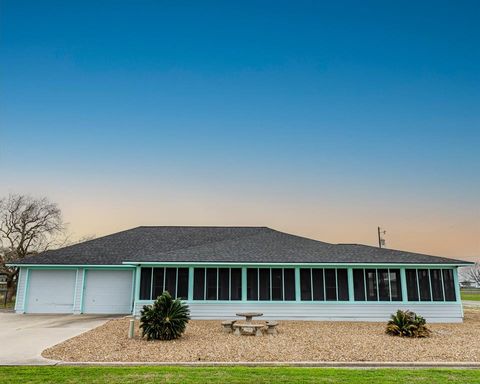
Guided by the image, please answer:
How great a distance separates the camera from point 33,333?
12008 millimetres

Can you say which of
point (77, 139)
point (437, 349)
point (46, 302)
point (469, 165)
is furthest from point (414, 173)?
point (46, 302)

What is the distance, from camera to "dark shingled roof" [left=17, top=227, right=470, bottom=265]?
16.5m

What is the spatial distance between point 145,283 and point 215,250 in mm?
3805

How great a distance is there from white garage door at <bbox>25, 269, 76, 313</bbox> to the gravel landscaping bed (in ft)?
23.0

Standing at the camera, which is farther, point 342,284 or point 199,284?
point 199,284

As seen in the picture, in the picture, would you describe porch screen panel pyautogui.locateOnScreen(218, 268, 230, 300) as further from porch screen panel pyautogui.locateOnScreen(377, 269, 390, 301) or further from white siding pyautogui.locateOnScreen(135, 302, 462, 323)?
porch screen panel pyautogui.locateOnScreen(377, 269, 390, 301)

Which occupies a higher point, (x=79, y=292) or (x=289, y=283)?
(x=289, y=283)

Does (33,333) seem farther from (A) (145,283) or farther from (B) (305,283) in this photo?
(B) (305,283)

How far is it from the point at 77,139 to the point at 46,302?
30.6ft

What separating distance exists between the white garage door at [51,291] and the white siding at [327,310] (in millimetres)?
5389

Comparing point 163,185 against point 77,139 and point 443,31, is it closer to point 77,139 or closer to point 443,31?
point 77,139

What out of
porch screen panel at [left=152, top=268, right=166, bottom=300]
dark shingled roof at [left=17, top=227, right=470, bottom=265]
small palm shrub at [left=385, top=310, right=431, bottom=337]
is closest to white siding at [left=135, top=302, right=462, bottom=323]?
porch screen panel at [left=152, top=268, right=166, bottom=300]

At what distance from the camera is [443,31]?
674 inches

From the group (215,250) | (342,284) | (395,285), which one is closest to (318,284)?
(342,284)
